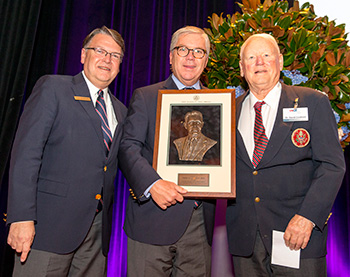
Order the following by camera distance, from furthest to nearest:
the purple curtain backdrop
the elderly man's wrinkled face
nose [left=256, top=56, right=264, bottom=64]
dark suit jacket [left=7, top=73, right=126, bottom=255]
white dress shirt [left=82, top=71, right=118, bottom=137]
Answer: the purple curtain backdrop
white dress shirt [left=82, top=71, right=118, bottom=137]
nose [left=256, top=56, right=264, bottom=64]
the elderly man's wrinkled face
dark suit jacket [left=7, top=73, right=126, bottom=255]

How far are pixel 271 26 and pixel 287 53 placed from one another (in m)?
0.24

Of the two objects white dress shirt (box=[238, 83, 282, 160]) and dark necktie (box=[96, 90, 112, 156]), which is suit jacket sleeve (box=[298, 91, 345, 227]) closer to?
white dress shirt (box=[238, 83, 282, 160])

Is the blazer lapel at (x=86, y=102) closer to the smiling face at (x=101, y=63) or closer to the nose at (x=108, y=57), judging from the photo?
the smiling face at (x=101, y=63)

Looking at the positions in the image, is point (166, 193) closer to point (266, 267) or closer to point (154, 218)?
point (154, 218)

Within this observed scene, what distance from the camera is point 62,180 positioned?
193cm

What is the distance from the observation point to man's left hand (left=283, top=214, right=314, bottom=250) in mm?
1719

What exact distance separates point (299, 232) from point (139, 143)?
3.62ft

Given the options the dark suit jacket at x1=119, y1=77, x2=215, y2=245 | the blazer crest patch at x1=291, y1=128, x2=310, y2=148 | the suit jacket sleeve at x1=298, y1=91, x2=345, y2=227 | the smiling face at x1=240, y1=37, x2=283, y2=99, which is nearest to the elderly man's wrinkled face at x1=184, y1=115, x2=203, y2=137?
the dark suit jacket at x1=119, y1=77, x2=215, y2=245

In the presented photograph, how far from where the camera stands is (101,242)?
2.10 metres

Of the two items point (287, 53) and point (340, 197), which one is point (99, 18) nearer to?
point (287, 53)

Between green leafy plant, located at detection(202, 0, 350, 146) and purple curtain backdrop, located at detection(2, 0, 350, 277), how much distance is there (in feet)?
6.99

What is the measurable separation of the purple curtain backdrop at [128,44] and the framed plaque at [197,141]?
254 cm

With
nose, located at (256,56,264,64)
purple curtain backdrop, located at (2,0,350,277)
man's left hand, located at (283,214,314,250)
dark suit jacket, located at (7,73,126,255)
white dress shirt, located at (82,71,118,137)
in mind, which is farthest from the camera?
purple curtain backdrop, located at (2,0,350,277)

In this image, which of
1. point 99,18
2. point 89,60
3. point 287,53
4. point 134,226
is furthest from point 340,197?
point 99,18
